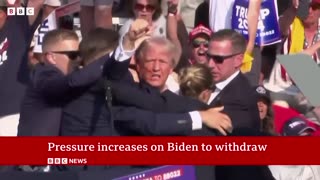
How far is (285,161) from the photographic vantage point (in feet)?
25.6

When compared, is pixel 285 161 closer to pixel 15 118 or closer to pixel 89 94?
pixel 89 94

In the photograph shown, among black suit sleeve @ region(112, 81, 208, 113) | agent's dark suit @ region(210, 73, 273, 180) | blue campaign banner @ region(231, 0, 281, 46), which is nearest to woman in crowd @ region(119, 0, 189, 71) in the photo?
blue campaign banner @ region(231, 0, 281, 46)

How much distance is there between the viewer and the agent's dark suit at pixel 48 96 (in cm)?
739

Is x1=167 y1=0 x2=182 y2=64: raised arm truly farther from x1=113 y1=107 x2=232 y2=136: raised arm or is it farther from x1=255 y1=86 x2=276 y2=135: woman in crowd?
x1=113 y1=107 x2=232 y2=136: raised arm

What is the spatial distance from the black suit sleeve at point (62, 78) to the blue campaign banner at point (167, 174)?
2.07 ft

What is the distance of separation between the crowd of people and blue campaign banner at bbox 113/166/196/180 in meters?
0.13

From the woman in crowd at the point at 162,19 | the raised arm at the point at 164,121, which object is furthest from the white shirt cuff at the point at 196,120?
the woman in crowd at the point at 162,19

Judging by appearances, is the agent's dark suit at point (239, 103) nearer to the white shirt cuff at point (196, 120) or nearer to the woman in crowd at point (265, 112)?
the woman in crowd at point (265, 112)

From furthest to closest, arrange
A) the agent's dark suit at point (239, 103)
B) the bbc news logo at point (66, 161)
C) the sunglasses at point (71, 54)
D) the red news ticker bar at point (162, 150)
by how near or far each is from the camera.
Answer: the agent's dark suit at point (239, 103) < the sunglasses at point (71, 54) < the bbc news logo at point (66, 161) < the red news ticker bar at point (162, 150)

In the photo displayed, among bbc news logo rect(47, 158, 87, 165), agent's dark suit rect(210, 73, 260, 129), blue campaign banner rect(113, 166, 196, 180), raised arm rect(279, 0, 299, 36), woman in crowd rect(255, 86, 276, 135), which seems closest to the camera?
blue campaign banner rect(113, 166, 196, 180)

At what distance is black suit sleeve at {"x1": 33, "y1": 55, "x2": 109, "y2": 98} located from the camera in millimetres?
7371

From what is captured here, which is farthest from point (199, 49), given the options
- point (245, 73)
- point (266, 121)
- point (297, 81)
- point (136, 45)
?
point (297, 81)

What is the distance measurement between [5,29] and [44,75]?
157 cm

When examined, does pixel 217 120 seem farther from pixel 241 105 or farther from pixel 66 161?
pixel 66 161
